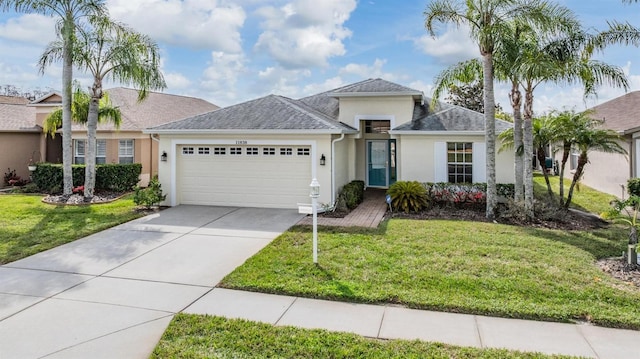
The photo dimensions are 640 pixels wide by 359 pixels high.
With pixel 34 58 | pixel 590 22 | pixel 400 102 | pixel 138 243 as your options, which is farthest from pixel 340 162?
pixel 34 58

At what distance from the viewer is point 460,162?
48.1 feet

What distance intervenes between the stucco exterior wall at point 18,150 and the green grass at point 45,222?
5.19 metres

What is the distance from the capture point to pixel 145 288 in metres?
6.43

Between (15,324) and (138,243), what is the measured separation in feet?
13.5

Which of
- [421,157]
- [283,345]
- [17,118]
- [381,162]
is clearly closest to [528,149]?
[421,157]

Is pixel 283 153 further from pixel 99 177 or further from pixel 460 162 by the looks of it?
pixel 99 177

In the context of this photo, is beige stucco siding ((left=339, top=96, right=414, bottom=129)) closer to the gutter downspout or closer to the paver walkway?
the paver walkway

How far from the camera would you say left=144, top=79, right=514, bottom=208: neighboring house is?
1322cm

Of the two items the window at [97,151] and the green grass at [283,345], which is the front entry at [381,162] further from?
the green grass at [283,345]

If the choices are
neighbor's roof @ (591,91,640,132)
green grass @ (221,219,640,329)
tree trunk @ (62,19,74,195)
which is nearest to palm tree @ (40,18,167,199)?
tree trunk @ (62,19,74,195)

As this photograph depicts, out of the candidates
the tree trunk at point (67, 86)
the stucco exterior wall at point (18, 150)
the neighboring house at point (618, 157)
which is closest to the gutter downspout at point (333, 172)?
the neighboring house at point (618, 157)

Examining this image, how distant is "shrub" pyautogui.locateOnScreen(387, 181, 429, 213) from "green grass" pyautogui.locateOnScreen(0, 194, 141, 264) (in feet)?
27.9

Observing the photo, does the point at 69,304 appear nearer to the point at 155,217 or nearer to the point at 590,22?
the point at 155,217

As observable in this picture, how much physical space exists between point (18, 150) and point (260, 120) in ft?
48.4
